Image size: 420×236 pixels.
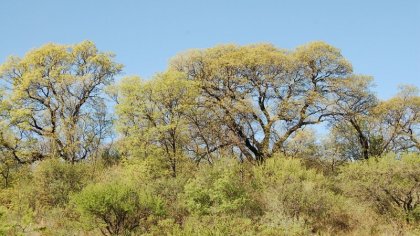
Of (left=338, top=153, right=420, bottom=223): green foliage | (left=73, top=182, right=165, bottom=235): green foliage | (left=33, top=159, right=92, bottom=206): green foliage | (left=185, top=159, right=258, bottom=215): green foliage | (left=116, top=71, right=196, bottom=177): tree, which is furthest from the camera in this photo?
(left=116, top=71, right=196, bottom=177): tree

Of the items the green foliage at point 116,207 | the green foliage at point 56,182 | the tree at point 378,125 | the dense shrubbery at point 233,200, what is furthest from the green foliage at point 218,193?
the tree at point 378,125

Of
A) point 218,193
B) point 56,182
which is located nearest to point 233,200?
point 218,193

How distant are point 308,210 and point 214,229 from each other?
8068 mm

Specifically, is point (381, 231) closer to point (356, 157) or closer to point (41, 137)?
point (356, 157)

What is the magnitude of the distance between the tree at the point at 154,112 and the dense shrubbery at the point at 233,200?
2.51 metres

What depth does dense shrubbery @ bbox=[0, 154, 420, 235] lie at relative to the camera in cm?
2164

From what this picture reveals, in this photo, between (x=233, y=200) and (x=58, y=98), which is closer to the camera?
(x=233, y=200)

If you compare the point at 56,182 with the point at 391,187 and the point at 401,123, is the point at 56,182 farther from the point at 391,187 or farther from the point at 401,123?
the point at 401,123

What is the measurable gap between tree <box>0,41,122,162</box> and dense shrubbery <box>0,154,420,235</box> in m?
9.46

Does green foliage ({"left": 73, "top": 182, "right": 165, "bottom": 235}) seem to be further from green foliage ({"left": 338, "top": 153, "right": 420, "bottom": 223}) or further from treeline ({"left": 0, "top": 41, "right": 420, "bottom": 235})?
green foliage ({"left": 338, "top": 153, "right": 420, "bottom": 223})

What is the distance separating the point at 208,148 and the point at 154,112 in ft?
21.2

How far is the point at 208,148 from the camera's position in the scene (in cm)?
3525

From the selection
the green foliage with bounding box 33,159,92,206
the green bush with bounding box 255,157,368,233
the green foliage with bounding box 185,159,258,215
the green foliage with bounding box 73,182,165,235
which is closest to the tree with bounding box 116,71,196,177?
the green foliage with bounding box 33,159,92,206

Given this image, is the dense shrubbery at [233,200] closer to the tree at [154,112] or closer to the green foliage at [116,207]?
the green foliage at [116,207]
